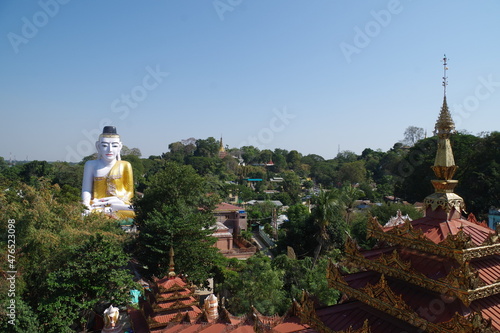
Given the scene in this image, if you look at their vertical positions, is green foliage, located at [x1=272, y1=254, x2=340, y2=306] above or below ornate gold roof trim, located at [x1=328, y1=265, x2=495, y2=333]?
below

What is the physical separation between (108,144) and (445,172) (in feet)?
96.6

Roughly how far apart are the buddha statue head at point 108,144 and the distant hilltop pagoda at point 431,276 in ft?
92.0

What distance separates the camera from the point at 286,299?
49.4 ft

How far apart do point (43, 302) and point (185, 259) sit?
6116mm

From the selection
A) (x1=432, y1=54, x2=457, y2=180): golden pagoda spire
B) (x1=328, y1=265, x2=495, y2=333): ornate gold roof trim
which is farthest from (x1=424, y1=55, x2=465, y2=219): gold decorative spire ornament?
(x1=328, y1=265, x2=495, y2=333): ornate gold roof trim

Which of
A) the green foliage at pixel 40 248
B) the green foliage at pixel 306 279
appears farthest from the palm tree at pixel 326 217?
the green foliage at pixel 40 248

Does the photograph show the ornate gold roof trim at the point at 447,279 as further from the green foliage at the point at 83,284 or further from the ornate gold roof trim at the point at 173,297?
the green foliage at the point at 83,284

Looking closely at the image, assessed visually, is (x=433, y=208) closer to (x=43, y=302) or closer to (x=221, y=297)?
(x=43, y=302)

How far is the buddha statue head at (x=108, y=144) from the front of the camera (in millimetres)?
30125

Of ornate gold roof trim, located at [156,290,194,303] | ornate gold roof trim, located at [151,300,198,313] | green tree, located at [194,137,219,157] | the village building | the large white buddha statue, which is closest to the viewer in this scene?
ornate gold roof trim, located at [151,300,198,313]

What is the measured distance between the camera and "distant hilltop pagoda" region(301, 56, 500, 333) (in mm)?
4391

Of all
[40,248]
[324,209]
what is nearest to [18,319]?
[40,248]

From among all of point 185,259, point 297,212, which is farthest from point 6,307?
point 297,212

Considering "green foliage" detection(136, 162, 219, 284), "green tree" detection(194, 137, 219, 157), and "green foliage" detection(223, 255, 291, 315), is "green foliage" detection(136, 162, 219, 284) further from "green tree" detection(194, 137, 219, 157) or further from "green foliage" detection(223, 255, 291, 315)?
"green tree" detection(194, 137, 219, 157)
